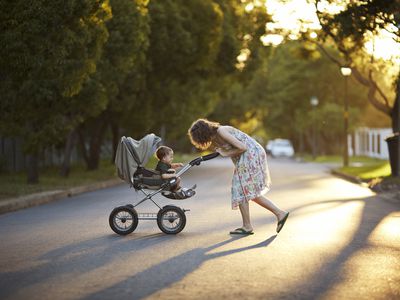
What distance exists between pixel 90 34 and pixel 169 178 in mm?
10617

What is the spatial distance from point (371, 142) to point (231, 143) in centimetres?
4706

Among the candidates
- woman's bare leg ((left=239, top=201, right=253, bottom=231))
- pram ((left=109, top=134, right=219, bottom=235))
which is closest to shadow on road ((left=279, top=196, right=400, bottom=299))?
woman's bare leg ((left=239, top=201, right=253, bottom=231))

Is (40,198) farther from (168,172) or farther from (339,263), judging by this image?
(339,263)

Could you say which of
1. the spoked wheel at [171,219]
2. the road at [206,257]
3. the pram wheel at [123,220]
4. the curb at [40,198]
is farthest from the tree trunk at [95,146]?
the spoked wheel at [171,219]

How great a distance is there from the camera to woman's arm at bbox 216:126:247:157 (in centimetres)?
1135

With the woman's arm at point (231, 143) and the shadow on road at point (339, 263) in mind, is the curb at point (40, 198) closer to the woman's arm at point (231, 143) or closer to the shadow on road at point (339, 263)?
the shadow on road at point (339, 263)

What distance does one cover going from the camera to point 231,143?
37.3ft

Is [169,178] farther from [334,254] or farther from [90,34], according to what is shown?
[90,34]

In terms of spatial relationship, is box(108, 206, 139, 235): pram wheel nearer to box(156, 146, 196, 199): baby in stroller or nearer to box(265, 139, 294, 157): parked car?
box(156, 146, 196, 199): baby in stroller

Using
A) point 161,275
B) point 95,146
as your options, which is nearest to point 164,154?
point 161,275

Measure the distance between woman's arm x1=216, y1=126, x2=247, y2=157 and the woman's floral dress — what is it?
0.10 m

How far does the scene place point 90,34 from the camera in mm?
21406

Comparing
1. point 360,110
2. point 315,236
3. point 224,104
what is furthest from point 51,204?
point 224,104

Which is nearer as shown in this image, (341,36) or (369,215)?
(369,215)
